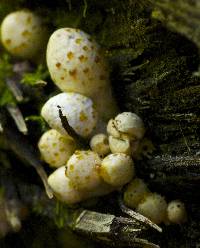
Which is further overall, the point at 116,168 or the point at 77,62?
the point at 77,62

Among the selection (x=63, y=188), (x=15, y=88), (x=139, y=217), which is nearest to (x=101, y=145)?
(x=63, y=188)

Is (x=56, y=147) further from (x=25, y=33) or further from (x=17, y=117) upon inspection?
(x=25, y=33)

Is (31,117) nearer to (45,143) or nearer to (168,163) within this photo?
(45,143)

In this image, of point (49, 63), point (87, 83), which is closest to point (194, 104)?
point (87, 83)

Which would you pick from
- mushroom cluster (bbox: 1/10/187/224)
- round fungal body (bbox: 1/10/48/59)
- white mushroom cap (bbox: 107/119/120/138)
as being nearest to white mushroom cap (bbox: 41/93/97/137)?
mushroom cluster (bbox: 1/10/187/224)

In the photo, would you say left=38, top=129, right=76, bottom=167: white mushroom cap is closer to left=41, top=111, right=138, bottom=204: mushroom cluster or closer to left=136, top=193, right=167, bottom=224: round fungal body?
left=41, top=111, right=138, bottom=204: mushroom cluster
